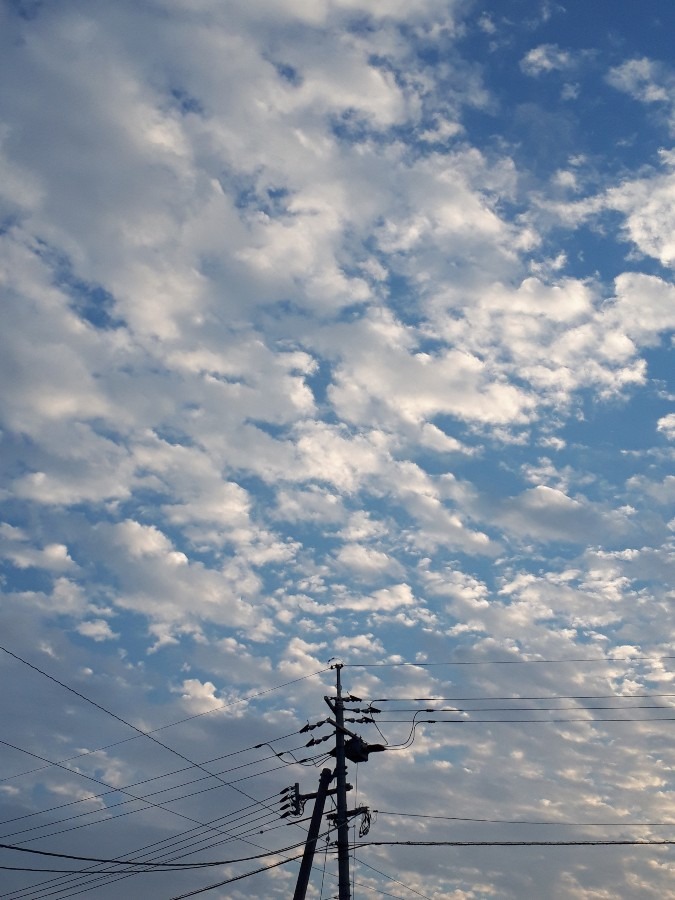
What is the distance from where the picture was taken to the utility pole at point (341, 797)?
32344 millimetres

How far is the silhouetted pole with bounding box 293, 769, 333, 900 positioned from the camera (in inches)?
1334

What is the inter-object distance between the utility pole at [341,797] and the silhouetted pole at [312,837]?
28.0 inches

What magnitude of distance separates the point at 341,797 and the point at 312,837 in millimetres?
1754

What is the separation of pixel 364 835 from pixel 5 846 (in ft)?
47.8

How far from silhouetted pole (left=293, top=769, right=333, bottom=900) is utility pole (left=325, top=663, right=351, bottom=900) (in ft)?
2.33

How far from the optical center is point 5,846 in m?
24.7

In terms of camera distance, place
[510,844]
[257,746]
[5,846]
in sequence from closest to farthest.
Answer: [5,846] < [510,844] < [257,746]

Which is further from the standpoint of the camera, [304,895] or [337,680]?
[337,680]

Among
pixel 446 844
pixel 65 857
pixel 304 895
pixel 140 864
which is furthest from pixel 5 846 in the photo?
pixel 446 844

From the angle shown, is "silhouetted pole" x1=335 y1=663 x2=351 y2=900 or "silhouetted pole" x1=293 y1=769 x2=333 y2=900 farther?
"silhouetted pole" x1=293 y1=769 x2=333 y2=900

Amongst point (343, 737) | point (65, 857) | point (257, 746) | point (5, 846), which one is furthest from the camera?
point (257, 746)

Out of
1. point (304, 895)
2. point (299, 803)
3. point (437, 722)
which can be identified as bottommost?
point (304, 895)

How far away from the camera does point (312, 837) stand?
34594 millimetres

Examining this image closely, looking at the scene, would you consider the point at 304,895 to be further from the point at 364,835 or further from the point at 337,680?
the point at 337,680
